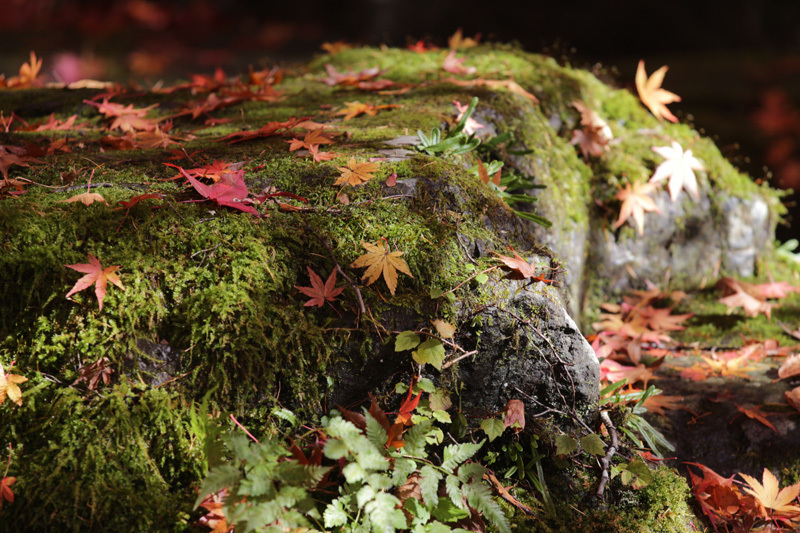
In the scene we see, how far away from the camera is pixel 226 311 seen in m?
1.48

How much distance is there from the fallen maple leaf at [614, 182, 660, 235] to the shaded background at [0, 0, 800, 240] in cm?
192

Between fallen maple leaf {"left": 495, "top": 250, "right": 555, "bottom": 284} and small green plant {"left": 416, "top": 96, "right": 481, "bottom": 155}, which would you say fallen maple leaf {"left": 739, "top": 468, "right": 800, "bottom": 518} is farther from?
small green plant {"left": 416, "top": 96, "right": 481, "bottom": 155}

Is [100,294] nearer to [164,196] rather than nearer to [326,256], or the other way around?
[164,196]

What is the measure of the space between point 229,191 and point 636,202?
2650 millimetres

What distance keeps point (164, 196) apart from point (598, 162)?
2.80 meters

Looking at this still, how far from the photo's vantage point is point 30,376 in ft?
4.63

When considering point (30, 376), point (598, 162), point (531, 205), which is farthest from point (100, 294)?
point (598, 162)

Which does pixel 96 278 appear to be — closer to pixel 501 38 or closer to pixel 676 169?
pixel 676 169

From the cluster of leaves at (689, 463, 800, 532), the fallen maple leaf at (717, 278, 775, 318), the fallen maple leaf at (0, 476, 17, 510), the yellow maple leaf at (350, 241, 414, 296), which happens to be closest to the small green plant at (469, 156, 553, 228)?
the yellow maple leaf at (350, 241, 414, 296)

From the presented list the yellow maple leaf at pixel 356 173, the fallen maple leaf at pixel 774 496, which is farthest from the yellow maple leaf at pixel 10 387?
the fallen maple leaf at pixel 774 496

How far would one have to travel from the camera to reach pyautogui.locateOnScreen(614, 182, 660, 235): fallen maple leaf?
11.1 ft

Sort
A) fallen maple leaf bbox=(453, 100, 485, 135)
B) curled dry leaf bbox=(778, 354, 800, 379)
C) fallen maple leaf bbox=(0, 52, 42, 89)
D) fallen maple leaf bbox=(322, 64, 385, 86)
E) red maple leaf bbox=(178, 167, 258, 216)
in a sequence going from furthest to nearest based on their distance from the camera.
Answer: fallen maple leaf bbox=(0, 52, 42, 89), fallen maple leaf bbox=(322, 64, 385, 86), fallen maple leaf bbox=(453, 100, 485, 135), curled dry leaf bbox=(778, 354, 800, 379), red maple leaf bbox=(178, 167, 258, 216)

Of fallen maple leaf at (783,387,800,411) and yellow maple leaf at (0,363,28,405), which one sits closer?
yellow maple leaf at (0,363,28,405)

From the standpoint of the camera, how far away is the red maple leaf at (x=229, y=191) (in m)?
1.68
